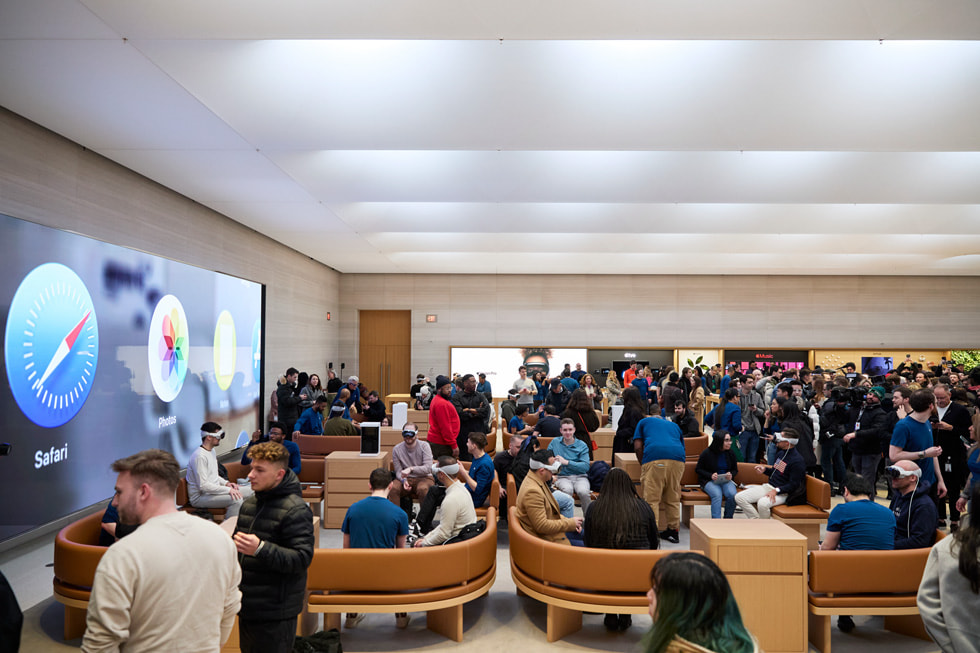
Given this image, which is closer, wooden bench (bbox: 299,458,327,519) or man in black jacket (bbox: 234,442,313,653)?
man in black jacket (bbox: 234,442,313,653)

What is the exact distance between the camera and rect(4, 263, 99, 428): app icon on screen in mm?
5938

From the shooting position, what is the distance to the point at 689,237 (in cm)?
1391

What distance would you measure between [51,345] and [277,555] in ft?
16.7

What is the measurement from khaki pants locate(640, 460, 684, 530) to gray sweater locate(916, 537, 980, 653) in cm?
471

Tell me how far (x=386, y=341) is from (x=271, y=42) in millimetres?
15854

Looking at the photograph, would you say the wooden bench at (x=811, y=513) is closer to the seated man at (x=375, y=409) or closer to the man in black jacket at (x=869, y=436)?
the man in black jacket at (x=869, y=436)

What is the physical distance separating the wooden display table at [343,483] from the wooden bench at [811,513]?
5.00 m

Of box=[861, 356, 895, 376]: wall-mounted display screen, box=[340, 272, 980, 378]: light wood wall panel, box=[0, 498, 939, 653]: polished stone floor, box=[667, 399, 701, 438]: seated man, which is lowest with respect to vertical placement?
box=[0, 498, 939, 653]: polished stone floor

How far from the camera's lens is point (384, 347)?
67.7 feet

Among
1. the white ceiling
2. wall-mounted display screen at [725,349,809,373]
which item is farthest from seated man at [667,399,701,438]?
wall-mounted display screen at [725,349,809,373]

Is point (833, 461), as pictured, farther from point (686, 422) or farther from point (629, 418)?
point (629, 418)

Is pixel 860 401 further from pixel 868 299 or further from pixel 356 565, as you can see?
pixel 868 299

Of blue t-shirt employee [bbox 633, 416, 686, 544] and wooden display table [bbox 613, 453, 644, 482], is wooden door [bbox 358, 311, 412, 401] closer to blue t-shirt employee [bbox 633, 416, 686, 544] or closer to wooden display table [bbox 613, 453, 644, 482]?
wooden display table [bbox 613, 453, 644, 482]

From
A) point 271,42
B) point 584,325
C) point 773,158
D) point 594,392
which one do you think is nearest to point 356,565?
point 271,42
